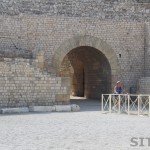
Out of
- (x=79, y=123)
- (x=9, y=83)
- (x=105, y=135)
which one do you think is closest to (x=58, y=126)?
(x=79, y=123)

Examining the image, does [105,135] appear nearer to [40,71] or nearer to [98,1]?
[40,71]

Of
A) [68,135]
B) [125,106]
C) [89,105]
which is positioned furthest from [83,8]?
[68,135]

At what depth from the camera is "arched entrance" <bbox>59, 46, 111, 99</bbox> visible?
19144mm

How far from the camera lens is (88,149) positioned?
6270mm

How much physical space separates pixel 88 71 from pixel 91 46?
11.7 ft

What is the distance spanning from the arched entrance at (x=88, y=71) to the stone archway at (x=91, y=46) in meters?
0.31

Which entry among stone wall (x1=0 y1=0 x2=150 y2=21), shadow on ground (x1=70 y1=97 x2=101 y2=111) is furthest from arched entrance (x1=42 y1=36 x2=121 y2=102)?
stone wall (x1=0 y1=0 x2=150 y2=21)

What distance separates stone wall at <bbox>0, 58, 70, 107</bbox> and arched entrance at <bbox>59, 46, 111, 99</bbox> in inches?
178

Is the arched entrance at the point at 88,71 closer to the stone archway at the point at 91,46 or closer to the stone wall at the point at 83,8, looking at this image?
the stone archway at the point at 91,46

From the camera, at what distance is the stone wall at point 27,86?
13898 mm

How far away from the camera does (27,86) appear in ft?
46.6

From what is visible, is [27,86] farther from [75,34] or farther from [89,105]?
[75,34]

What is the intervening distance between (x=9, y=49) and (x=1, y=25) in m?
1.22

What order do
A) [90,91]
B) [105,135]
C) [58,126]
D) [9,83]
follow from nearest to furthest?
[105,135] → [58,126] → [9,83] → [90,91]
